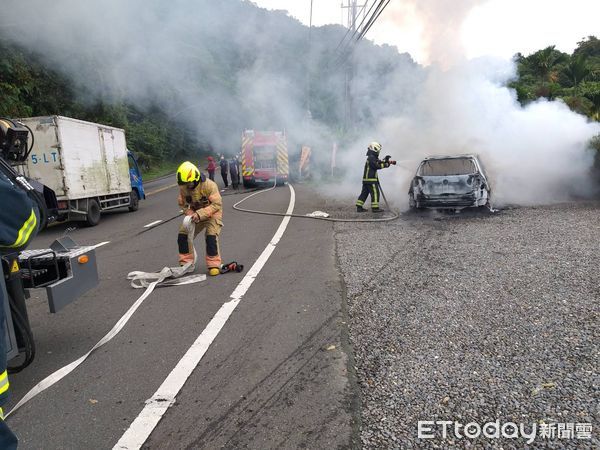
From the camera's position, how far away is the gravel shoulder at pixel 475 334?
2621mm

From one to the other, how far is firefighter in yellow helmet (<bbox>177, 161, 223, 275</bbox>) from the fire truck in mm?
14554

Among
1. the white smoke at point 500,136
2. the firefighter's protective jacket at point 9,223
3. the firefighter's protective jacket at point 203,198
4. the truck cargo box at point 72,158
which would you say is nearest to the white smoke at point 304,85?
the white smoke at point 500,136

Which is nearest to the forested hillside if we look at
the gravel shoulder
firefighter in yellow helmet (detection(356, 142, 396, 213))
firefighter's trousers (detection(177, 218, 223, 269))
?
firefighter in yellow helmet (detection(356, 142, 396, 213))

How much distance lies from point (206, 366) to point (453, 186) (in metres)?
7.82

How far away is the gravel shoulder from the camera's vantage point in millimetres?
2621

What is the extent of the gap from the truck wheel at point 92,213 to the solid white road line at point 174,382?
291 inches

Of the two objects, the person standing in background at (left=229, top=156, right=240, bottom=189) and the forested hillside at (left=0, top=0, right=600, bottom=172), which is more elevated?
the forested hillside at (left=0, top=0, right=600, bottom=172)

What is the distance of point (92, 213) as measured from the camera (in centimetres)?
1140

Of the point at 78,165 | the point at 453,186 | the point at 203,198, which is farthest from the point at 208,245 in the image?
the point at 78,165

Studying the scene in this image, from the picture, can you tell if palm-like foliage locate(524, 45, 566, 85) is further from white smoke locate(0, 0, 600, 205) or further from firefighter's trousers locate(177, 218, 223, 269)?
firefighter's trousers locate(177, 218, 223, 269)

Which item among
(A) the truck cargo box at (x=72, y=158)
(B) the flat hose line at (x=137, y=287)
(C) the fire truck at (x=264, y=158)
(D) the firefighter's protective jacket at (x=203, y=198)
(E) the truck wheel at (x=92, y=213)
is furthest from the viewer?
(C) the fire truck at (x=264, y=158)

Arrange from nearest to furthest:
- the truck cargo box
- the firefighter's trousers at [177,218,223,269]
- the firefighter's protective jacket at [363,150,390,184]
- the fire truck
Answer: the firefighter's trousers at [177,218,223,269], the truck cargo box, the firefighter's protective jacket at [363,150,390,184], the fire truck

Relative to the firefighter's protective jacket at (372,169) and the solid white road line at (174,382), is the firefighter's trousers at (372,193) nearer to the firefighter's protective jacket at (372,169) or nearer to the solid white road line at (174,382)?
the firefighter's protective jacket at (372,169)

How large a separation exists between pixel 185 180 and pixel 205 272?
1276mm
